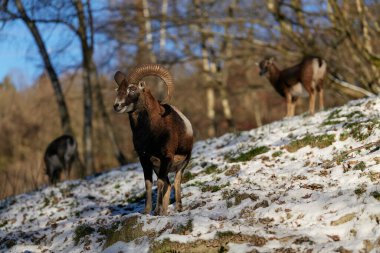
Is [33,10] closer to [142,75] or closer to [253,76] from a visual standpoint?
[142,75]

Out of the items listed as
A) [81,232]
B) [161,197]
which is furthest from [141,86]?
[81,232]

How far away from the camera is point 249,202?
8703 mm

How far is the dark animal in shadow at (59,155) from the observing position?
19.2 m

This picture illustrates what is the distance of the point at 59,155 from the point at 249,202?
11929 mm

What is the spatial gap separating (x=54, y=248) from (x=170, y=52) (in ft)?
55.7

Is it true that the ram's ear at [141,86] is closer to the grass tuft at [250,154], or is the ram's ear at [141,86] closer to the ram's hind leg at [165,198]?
the ram's hind leg at [165,198]

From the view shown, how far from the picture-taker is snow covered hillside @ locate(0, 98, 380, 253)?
282 inches

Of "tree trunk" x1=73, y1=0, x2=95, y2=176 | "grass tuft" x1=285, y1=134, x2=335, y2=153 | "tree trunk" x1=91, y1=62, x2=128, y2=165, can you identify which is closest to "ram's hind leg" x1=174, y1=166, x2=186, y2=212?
"grass tuft" x1=285, y1=134, x2=335, y2=153

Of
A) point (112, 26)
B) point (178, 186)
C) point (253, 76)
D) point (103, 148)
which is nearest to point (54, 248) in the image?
point (178, 186)

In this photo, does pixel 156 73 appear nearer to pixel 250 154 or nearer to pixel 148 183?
pixel 148 183

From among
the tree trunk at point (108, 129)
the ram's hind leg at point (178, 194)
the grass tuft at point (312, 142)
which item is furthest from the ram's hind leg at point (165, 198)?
the tree trunk at point (108, 129)

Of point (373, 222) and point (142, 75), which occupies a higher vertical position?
point (142, 75)

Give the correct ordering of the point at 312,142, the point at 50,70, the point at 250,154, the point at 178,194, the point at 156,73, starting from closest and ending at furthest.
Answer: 1. the point at 156,73
2. the point at 178,194
3. the point at 312,142
4. the point at 250,154
5. the point at 50,70

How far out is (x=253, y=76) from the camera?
1875 inches
